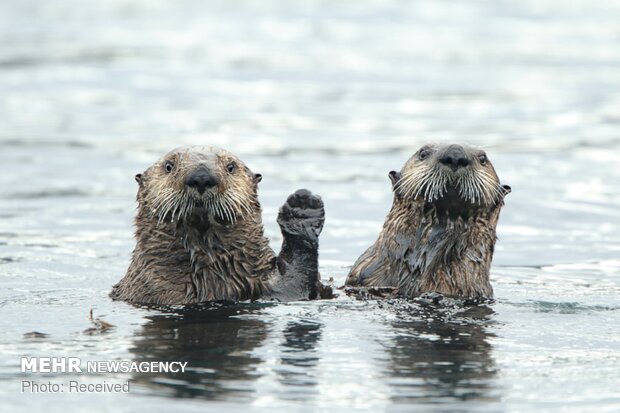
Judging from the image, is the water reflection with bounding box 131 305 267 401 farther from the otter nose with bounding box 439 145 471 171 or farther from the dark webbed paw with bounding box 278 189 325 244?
the otter nose with bounding box 439 145 471 171

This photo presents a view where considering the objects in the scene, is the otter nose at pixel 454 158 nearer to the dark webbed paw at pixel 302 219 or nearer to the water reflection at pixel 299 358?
the dark webbed paw at pixel 302 219

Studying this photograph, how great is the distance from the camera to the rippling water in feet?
26.2

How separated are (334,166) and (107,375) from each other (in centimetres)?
913

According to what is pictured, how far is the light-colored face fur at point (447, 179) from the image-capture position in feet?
31.8

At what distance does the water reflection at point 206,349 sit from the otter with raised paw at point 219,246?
22 centimetres

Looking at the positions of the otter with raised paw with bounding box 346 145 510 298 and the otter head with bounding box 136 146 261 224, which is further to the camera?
the otter with raised paw with bounding box 346 145 510 298

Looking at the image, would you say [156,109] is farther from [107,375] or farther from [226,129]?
[107,375]

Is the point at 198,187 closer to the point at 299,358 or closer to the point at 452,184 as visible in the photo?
the point at 299,358

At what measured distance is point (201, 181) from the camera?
910 centimetres

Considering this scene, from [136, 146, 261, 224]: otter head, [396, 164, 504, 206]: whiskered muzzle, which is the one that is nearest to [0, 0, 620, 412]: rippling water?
[136, 146, 261, 224]: otter head

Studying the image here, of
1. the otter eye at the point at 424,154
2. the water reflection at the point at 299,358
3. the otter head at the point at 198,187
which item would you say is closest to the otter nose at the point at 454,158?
the otter eye at the point at 424,154

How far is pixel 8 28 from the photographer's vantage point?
86.3 ft

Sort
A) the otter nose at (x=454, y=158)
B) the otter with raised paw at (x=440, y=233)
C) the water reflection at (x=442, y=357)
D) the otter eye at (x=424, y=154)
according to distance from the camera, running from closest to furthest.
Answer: the water reflection at (x=442, y=357) < the otter nose at (x=454, y=158) < the otter with raised paw at (x=440, y=233) < the otter eye at (x=424, y=154)

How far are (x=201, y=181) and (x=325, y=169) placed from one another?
7.51 m
